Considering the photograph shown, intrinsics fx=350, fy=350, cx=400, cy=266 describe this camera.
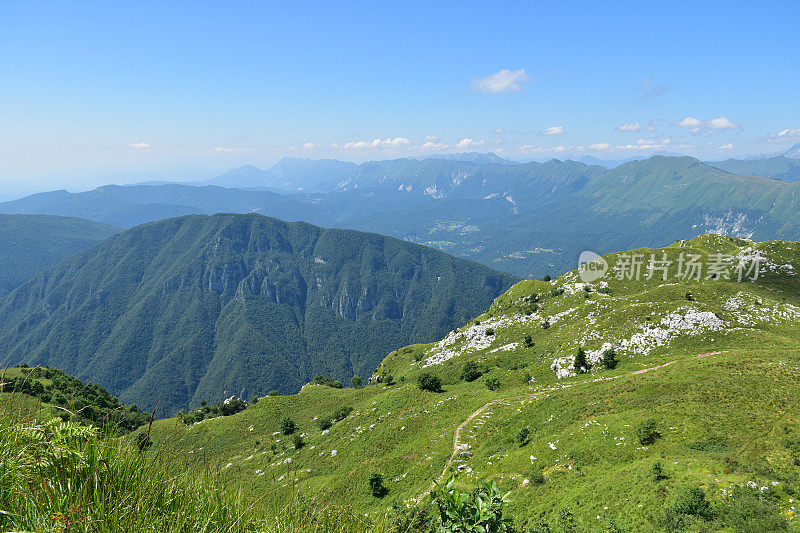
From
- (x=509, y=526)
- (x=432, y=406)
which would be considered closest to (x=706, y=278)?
(x=432, y=406)

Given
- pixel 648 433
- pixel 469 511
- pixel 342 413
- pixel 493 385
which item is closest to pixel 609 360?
pixel 493 385

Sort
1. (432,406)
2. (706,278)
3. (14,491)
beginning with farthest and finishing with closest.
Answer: (706,278), (432,406), (14,491)

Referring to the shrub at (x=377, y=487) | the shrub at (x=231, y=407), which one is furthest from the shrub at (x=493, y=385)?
the shrub at (x=231, y=407)

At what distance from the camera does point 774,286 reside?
72.9 metres

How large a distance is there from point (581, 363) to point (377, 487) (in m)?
34.5

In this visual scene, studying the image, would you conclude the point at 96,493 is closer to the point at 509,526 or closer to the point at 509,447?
the point at 509,526

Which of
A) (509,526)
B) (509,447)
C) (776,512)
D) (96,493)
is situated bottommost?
(509,447)

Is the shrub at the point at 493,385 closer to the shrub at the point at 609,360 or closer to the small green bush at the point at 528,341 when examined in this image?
the shrub at the point at 609,360

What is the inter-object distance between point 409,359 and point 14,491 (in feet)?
352

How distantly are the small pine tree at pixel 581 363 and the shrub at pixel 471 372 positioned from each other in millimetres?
20034

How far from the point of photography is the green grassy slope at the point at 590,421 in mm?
20953

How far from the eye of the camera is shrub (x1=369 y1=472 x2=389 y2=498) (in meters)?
33.3

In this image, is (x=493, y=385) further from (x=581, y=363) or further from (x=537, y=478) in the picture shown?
(x=537, y=478)

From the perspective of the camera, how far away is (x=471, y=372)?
2643 inches
